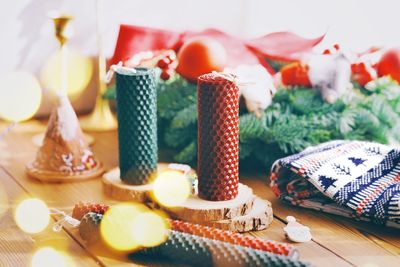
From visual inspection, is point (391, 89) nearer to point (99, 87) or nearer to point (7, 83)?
point (99, 87)

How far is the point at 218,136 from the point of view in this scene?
84cm

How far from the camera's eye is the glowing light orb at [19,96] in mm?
1374

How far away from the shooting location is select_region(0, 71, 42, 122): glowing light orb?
1.37 meters

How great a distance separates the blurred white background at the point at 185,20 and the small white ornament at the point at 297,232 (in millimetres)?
523

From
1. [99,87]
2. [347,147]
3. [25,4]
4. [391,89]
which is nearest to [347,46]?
[391,89]

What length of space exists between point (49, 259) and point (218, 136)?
0.27 meters

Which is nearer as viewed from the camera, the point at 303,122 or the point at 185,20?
the point at 303,122

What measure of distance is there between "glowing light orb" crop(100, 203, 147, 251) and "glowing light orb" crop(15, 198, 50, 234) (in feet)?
0.36

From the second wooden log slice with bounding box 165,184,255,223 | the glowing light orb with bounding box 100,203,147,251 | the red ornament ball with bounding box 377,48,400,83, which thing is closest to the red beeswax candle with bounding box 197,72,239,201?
the second wooden log slice with bounding box 165,184,255,223

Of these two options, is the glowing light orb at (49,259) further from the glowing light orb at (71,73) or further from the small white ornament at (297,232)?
the glowing light orb at (71,73)

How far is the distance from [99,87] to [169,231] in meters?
0.71

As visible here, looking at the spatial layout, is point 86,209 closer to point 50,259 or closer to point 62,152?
point 50,259

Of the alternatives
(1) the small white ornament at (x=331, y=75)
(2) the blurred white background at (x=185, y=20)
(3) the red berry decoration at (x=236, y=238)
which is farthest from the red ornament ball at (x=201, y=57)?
(3) the red berry decoration at (x=236, y=238)

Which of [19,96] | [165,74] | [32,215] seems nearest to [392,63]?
[165,74]
